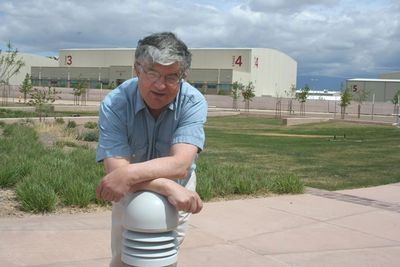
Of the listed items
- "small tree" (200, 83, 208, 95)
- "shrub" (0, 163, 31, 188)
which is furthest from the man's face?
"small tree" (200, 83, 208, 95)

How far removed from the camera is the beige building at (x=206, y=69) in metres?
87.6

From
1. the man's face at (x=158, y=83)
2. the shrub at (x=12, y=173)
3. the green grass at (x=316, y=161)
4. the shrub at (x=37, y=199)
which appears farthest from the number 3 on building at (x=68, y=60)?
the man's face at (x=158, y=83)

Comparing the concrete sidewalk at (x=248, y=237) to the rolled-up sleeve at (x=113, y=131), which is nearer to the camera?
the rolled-up sleeve at (x=113, y=131)

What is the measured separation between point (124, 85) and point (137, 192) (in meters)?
0.70

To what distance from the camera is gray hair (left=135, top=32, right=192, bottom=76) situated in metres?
2.49

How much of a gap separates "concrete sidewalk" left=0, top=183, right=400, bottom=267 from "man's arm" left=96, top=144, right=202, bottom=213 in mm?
2277

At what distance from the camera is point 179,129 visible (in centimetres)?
273

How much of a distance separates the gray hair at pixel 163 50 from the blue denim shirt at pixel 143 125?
26 centimetres

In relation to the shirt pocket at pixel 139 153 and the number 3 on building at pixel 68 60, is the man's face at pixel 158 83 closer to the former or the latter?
the shirt pocket at pixel 139 153

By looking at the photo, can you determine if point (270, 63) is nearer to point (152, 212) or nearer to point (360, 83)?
point (360, 83)

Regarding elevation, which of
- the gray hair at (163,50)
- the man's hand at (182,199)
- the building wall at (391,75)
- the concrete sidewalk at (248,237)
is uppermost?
the building wall at (391,75)

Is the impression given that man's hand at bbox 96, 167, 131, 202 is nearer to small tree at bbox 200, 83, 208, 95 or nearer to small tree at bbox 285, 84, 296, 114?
small tree at bbox 285, 84, 296, 114

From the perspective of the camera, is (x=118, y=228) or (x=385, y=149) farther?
(x=385, y=149)

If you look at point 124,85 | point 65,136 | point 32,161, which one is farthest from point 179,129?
point 65,136
